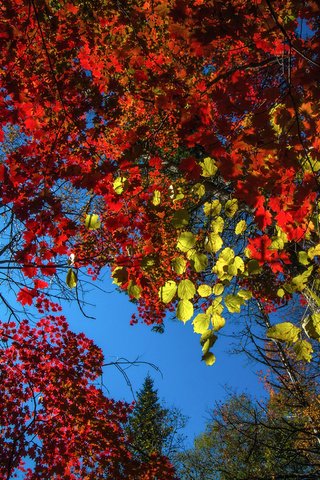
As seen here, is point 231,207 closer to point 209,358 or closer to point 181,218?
point 181,218

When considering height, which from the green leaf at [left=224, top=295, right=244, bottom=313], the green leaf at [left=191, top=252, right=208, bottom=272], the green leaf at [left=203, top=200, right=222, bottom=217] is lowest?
the green leaf at [left=224, top=295, right=244, bottom=313]

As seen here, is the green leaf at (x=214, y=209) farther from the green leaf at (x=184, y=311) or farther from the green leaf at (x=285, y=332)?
the green leaf at (x=285, y=332)

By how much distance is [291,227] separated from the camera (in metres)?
3.00

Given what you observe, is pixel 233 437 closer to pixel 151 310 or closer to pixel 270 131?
pixel 151 310

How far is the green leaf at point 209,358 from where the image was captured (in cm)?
239

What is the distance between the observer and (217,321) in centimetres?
236

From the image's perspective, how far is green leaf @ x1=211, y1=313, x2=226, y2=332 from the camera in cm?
235

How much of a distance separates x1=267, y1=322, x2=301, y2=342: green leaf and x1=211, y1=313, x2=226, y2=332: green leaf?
33 cm

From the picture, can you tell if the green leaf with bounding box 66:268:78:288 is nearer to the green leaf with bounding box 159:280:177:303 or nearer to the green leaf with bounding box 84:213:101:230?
the green leaf with bounding box 84:213:101:230

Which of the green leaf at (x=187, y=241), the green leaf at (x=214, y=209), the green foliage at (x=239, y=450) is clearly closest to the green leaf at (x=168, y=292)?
the green leaf at (x=187, y=241)

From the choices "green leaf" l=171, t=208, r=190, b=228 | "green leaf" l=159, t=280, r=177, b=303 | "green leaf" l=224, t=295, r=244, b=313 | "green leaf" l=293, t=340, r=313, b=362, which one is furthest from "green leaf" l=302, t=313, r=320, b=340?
"green leaf" l=171, t=208, r=190, b=228

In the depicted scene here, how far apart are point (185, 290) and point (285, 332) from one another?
67cm

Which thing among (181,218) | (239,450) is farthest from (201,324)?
(239,450)

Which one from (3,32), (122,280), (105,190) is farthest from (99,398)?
(3,32)
